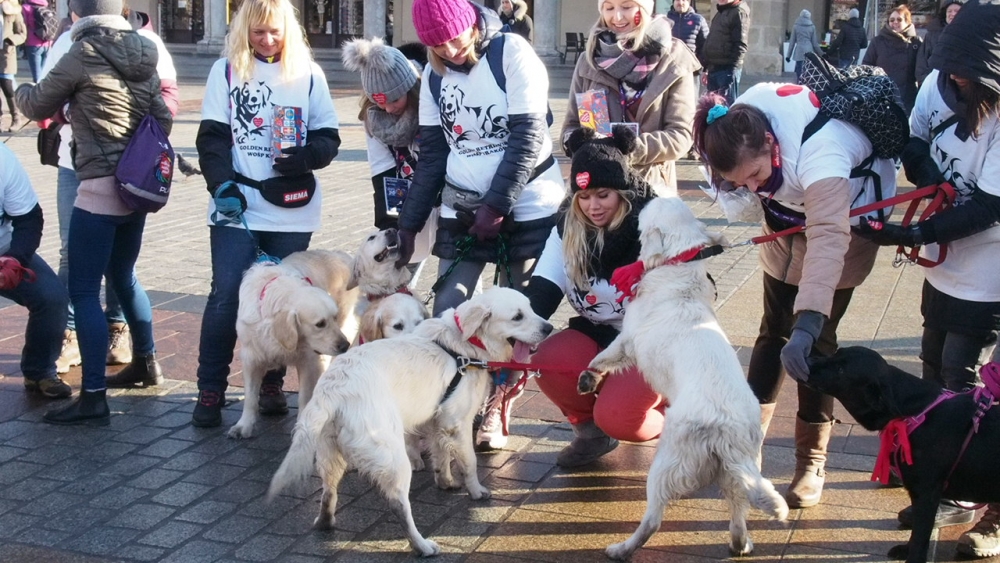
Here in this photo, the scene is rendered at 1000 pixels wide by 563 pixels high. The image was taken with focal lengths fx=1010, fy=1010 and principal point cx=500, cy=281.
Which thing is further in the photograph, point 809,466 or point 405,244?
point 405,244

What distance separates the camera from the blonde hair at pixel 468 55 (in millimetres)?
4848

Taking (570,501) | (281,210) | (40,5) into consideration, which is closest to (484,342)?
(570,501)

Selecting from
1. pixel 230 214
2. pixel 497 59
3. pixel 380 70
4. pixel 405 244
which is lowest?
pixel 405 244

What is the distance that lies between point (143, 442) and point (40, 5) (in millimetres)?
14732

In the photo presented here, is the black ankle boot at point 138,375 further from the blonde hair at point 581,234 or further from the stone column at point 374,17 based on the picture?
the stone column at point 374,17

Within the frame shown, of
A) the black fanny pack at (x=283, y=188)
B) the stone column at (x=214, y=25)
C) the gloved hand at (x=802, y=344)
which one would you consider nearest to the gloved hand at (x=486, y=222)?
the black fanny pack at (x=283, y=188)

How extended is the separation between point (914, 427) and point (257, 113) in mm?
3481

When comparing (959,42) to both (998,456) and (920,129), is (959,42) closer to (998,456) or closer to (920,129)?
(920,129)

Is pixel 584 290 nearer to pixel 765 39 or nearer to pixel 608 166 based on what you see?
pixel 608 166

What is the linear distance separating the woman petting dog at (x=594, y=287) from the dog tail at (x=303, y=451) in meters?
1.26

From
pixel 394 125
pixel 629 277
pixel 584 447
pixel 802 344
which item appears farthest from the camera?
pixel 394 125

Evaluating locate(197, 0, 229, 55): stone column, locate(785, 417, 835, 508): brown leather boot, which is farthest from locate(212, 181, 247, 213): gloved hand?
locate(197, 0, 229, 55): stone column

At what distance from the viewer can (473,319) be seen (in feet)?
14.2

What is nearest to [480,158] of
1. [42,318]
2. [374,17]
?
[42,318]
